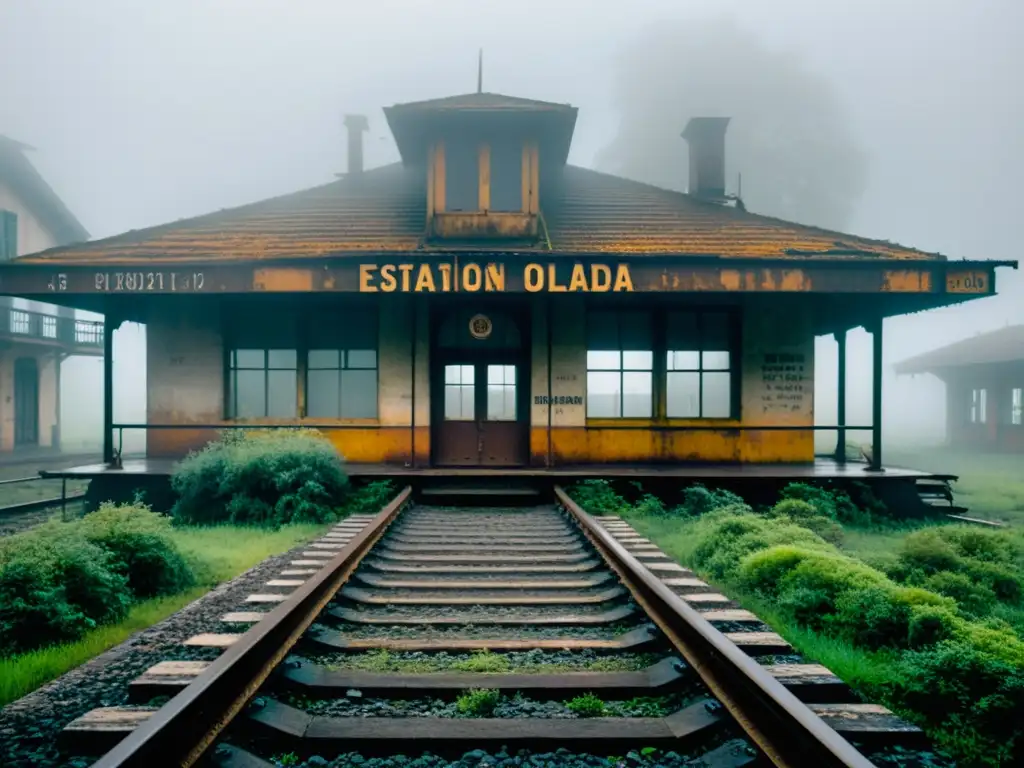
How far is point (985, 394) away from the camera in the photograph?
96.2 ft

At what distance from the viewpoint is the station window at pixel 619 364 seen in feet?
38.7

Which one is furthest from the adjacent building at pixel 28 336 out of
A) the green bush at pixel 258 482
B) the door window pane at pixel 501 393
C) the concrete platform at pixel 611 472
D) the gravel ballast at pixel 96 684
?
the gravel ballast at pixel 96 684

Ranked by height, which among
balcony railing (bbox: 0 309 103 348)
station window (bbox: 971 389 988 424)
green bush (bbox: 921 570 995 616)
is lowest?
green bush (bbox: 921 570 995 616)

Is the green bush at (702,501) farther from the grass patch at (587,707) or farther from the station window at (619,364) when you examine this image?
the grass patch at (587,707)

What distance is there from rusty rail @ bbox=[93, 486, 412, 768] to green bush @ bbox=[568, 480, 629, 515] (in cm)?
514

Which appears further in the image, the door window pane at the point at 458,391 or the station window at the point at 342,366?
the station window at the point at 342,366

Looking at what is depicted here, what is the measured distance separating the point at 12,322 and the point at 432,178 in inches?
762

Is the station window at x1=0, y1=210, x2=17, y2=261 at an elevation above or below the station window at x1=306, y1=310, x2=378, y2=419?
above

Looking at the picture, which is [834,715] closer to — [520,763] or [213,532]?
[520,763]

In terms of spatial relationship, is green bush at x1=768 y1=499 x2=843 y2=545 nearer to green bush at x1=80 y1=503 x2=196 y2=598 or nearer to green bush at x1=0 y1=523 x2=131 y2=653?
green bush at x1=80 y1=503 x2=196 y2=598

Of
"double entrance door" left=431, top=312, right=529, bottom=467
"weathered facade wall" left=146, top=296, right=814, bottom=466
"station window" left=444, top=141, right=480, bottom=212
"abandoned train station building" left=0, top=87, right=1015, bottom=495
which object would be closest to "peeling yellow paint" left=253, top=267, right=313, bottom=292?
"abandoned train station building" left=0, top=87, right=1015, bottom=495

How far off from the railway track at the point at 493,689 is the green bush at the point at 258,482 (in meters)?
4.06

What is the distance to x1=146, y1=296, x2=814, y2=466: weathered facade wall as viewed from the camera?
11562 millimetres

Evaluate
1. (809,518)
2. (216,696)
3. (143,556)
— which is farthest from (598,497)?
(216,696)
